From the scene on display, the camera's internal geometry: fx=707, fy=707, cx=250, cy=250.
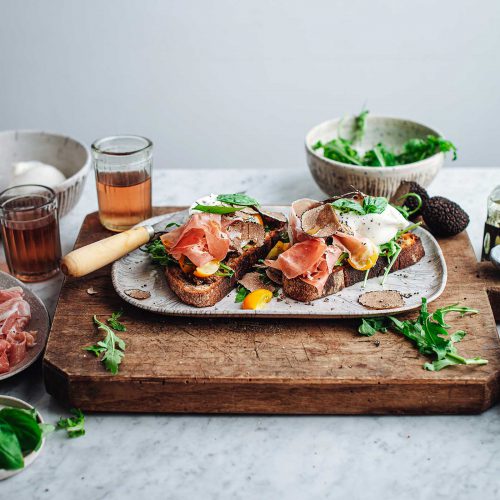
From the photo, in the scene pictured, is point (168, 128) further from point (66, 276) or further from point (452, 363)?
point (452, 363)

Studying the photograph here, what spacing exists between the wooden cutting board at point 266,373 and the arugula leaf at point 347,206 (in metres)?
0.55

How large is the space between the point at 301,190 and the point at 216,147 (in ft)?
9.78

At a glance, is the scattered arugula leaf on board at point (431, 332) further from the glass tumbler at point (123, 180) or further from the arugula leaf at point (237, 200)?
the glass tumbler at point (123, 180)

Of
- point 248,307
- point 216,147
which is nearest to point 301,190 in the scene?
point 248,307

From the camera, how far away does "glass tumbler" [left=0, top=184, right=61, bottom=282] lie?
3275 millimetres

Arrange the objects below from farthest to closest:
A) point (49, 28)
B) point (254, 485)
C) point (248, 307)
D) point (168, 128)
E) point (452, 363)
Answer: point (168, 128) → point (49, 28) → point (248, 307) → point (452, 363) → point (254, 485)

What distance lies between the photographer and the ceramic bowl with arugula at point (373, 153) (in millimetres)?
3830

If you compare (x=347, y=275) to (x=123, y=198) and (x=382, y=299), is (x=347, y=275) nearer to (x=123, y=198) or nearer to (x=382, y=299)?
(x=382, y=299)

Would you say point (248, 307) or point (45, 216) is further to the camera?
point (45, 216)

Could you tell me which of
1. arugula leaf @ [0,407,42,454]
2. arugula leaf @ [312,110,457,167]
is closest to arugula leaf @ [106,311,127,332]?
arugula leaf @ [0,407,42,454]

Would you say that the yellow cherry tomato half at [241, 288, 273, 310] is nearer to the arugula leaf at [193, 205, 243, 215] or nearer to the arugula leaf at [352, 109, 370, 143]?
the arugula leaf at [193, 205, 243, 215]

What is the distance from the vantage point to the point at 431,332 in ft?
9.07

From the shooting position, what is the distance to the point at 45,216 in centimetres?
332

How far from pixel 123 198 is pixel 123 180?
0.31ft
